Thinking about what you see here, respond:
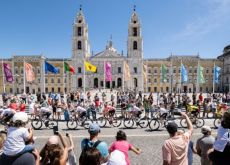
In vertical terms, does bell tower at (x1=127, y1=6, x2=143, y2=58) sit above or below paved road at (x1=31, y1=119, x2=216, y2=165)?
above

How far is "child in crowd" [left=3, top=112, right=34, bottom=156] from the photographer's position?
14.7 ft

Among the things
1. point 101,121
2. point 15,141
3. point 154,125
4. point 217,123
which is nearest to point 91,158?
point 15,141

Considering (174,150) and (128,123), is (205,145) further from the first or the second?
(128,123)

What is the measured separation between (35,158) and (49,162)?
1.33ft

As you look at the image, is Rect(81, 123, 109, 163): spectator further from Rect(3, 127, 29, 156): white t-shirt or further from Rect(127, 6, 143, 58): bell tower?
Rect(127, 6, 143, 58): bell tower

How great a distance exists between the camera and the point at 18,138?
15.3ft

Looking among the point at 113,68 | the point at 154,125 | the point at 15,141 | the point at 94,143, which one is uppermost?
the point at 113,68

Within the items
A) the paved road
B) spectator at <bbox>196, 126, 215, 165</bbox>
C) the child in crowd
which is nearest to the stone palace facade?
the paved road

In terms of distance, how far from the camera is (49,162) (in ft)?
13.8

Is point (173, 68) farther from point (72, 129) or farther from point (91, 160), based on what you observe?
point (91, 160)

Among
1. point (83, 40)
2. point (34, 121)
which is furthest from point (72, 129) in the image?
point (83, 40)

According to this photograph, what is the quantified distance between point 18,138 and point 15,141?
2.5 inches

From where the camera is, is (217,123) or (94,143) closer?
(94,143)

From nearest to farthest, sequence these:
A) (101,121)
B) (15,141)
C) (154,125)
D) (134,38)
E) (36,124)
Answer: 1. (15,141)
2. (154,125)
3. (36,124)
4. (101,121)
5. (134,38)
